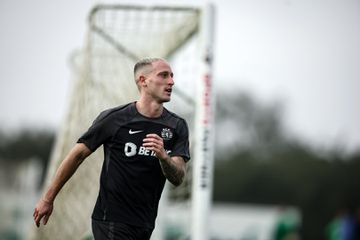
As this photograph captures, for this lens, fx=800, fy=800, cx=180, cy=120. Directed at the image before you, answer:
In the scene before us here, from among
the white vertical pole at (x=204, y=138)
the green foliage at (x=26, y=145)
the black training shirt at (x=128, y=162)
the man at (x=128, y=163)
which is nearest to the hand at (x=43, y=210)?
the man at (x=128, y=163)

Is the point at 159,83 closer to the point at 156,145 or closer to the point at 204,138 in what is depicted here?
the point at 156,145

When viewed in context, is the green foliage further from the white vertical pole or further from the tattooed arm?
the tattooed arm

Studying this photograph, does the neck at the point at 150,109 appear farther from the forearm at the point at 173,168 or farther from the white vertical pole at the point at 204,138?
the white vertical pole at the point at 204,138

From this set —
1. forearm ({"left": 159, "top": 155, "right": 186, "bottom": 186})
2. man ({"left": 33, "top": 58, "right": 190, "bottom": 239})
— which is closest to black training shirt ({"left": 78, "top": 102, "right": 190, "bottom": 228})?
man ({"left": 33, "top": 58, "right": 190, "bottom": 239})

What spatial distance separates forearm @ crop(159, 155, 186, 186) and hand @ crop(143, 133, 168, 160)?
0.15 feet

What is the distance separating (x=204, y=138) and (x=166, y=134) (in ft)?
6.90

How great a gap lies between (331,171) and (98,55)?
29.4m

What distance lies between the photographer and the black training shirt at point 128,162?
559 centimetres

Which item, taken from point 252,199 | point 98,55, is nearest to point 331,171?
point 252,199

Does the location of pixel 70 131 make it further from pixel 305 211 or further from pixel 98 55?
pixel 305 211

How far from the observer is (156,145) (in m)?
5.25

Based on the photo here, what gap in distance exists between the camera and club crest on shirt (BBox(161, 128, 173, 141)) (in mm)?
5613

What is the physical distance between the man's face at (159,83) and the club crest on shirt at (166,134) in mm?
209

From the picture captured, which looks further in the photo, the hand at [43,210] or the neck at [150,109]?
the neck at [150,109]
